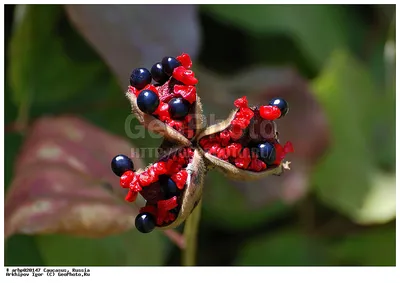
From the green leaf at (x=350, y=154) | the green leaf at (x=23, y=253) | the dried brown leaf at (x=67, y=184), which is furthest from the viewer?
the green leaf at (x=350, y=154)

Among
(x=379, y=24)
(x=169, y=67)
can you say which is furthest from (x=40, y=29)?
(x=379, y=24)

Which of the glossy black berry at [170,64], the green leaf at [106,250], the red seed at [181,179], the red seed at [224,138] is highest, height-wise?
the glossy black berry at [170,64]

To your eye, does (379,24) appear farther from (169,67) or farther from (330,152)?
(169,67)

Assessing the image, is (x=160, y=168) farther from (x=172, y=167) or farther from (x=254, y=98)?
(x=254, y=98)

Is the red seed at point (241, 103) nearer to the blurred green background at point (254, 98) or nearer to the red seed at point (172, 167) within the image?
the red seed at point (172, 167)

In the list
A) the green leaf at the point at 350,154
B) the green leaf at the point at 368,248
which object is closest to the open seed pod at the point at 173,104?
the green leaf at the point at 350,154

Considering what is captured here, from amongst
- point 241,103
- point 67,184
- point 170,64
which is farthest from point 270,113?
point 67,184

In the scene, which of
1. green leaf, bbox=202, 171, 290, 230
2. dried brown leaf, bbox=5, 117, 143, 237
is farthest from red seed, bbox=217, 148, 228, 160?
green leaf, bbox=202, 171, 290, 230

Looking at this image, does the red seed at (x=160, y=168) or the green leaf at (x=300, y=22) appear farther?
the green leaf at (x=300, y=22)
